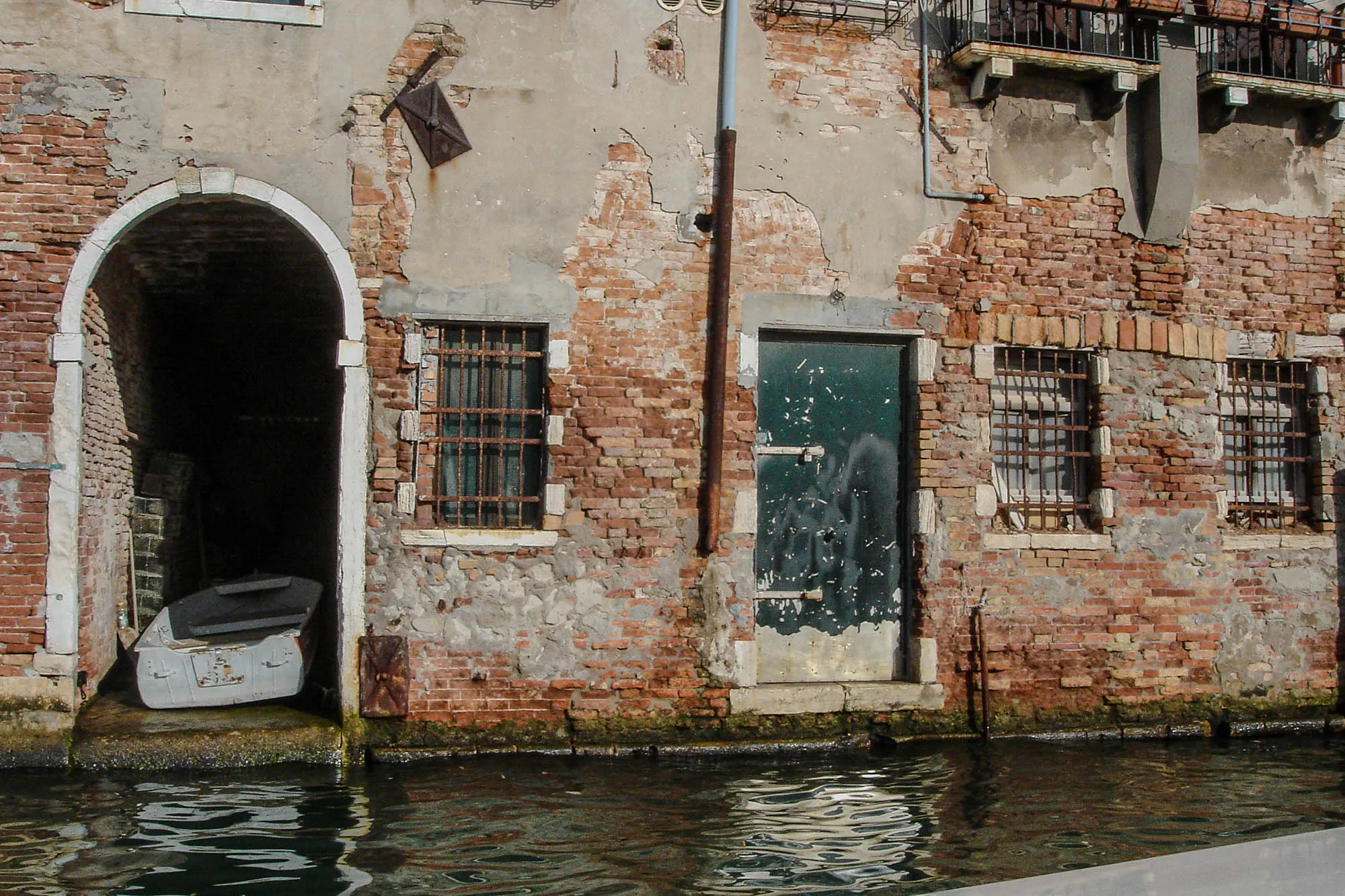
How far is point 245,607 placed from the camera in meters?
8.06

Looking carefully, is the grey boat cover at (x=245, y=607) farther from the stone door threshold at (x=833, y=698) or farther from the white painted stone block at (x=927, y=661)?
the white painted stone block at (x=927, y=661)

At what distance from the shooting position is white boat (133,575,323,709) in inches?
283

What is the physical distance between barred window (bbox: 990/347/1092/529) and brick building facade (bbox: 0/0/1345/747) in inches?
1.3

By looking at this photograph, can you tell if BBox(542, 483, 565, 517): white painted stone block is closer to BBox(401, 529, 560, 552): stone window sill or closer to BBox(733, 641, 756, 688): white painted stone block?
BBox(401, 529, 560, 552): stone window sill

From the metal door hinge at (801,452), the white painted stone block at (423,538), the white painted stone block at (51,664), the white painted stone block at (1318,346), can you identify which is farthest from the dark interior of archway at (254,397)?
the white painted stone block at (1318,346)

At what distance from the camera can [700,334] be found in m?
7.41

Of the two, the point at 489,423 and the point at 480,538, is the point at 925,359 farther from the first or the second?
the point at 480,538

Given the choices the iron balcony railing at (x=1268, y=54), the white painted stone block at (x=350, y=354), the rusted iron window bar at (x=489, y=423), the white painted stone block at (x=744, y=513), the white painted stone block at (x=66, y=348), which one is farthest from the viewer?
the iron balcony railing at (x=1268, y=54)

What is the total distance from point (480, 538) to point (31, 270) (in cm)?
309

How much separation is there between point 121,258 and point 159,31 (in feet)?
5.78

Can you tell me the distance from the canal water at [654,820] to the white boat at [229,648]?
2.71 feet

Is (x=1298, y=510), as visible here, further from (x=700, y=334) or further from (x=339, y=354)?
(x=339, y=354)

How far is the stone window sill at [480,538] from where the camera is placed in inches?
278

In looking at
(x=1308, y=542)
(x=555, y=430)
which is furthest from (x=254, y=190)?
(x=1308, y=542)
